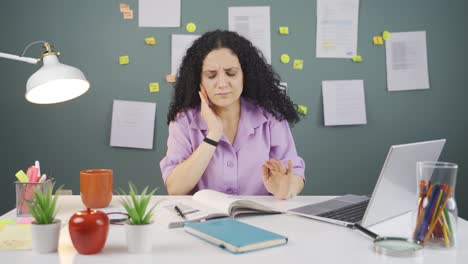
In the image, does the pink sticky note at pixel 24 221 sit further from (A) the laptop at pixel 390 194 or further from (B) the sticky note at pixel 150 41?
(B) the sticky note at pixel 150 41

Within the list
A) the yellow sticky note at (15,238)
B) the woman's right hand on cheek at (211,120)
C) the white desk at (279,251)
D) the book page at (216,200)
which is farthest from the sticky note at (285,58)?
the yellow sticky note at (15,238)

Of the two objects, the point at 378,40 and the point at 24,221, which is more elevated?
the point at 378,40

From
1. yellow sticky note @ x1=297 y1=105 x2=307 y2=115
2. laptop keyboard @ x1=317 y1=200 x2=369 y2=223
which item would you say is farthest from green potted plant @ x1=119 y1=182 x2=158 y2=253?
yellow sticky note @ x1=297 y1=105 x2=307 y2=115

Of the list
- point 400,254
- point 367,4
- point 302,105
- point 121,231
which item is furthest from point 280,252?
point 367,4

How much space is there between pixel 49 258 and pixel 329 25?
2392 millimetres

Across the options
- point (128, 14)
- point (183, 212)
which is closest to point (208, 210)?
point (183, 212)

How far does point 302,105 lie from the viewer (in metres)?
3.02

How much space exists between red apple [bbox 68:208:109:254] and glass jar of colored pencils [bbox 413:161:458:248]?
0.70m

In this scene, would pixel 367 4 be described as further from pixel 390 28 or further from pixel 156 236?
pixel 156 236

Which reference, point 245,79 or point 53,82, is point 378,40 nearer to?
point 245,79

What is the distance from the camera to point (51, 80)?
4.64 feet

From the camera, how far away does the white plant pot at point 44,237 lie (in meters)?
1.04

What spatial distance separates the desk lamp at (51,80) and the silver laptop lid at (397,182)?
0.93m

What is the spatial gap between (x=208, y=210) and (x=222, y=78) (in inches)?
26.8
